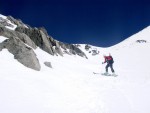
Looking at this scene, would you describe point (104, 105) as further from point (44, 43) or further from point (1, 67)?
point (44, 43)

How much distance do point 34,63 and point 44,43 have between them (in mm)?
17669

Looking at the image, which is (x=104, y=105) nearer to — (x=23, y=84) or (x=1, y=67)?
(x=23, y=84)

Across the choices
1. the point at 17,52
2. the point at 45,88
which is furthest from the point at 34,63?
the point at 45,88

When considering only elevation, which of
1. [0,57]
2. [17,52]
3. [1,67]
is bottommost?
[1,67]

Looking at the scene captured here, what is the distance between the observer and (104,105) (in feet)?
29.3

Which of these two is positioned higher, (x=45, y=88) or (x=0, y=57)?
(x=0, y=57)

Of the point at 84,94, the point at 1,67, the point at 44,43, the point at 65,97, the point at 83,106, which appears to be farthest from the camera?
the point at 44,43

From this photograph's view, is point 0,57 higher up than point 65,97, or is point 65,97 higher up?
point 0,57

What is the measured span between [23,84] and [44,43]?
23699 millimetres

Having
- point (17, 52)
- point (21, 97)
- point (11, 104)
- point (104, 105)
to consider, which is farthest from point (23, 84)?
point (17, 52)

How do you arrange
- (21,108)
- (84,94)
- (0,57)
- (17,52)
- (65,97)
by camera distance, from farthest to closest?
(17,52)
(0,57)
(84,94)
(65,97)
(21,108)

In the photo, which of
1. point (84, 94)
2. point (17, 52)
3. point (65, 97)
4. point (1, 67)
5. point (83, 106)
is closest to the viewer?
point (83, 106)

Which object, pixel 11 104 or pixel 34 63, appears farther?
pixel 34 63

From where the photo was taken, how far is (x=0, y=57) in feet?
52.5
